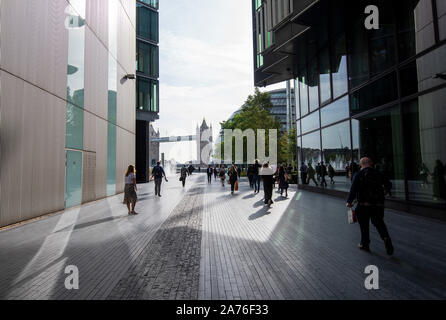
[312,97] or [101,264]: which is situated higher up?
[312,97]

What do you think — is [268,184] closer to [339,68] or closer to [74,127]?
[339,68]

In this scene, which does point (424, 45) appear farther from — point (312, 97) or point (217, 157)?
point (217, 157)

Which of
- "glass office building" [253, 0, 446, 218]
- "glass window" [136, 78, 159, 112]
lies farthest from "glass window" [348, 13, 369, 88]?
"glass window" [136, 78, 159, 112]

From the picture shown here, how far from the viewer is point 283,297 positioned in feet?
10.5

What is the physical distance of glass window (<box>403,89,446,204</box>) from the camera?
293 inches

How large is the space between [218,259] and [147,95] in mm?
24856

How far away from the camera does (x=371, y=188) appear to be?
15.8 ft

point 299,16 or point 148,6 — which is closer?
point 299,16

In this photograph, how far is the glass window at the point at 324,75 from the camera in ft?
48.4

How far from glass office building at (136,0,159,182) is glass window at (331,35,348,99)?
18134 mm

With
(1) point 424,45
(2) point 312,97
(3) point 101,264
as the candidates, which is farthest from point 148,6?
(3) point 101,264

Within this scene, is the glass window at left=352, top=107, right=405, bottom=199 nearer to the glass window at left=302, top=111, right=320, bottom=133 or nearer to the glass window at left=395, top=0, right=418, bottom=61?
the glass window at left=395, top=0, right=418, bottom=61

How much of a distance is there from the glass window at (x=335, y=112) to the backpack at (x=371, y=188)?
8617 millimetres
